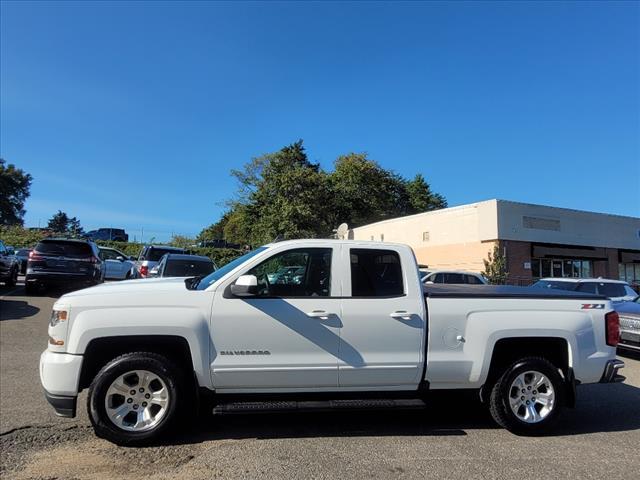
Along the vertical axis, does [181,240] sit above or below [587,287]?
above

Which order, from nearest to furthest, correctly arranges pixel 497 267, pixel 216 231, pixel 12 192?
pixel 497 267 < pixel 12 192 < pixel 216 231

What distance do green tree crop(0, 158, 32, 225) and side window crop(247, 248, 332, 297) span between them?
213 ft

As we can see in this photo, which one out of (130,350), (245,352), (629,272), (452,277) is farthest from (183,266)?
(629,272)

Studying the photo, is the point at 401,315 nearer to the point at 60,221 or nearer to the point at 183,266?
the point at 183,266

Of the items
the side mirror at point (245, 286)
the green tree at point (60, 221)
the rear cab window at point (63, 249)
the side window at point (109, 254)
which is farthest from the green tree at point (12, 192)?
the side mirror at point (245, 286)

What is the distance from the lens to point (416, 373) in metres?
5.32

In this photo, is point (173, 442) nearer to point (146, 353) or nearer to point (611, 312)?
point (146, 353)

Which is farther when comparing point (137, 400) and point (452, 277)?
point (452, 277)

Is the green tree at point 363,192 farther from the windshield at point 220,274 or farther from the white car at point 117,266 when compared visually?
the windshield at point 220,274

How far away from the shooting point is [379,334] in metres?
5.25

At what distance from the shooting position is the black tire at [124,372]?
4.84 meters

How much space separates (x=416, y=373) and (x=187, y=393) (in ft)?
7.39

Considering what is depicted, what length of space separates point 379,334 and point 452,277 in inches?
456

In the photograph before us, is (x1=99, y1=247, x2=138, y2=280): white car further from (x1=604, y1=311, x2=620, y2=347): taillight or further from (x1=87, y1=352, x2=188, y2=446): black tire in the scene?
(x1=604, y1=311, x2=620, y2=347): taillight
